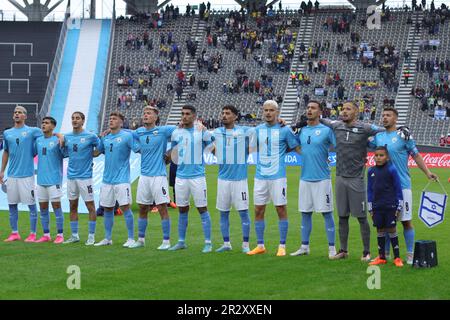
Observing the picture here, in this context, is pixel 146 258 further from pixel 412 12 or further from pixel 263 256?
pixel 412 12

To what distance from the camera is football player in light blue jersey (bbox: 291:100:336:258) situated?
13.3 meters

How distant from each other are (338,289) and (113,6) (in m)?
52.0

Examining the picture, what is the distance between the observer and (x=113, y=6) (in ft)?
198

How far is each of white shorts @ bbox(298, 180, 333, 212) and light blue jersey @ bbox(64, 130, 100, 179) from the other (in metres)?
3.83

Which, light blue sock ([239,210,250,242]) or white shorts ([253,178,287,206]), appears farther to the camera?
light blue sock ([239,210,250,242])

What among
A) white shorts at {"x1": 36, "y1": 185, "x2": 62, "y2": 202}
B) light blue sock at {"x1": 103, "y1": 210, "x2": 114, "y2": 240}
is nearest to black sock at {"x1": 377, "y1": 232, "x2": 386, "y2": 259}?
light blue sock at {"x1": 103, "y1": 210, "x2": 114, "y2": 240}

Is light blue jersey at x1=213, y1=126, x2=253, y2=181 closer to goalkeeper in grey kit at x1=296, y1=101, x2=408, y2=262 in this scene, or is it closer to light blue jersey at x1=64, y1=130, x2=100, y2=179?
goalkeeper in grey kit at x1=296, y1=101, x2=408, y2=262

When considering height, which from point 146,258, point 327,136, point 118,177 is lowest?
point 146,258

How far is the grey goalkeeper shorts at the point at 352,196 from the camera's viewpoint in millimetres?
12930

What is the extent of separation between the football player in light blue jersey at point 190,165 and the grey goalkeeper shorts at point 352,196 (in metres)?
2.32

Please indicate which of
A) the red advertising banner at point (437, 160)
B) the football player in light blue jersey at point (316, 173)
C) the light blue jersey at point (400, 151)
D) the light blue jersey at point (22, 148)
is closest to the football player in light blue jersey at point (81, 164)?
the light blue jersey at point (22, 148)

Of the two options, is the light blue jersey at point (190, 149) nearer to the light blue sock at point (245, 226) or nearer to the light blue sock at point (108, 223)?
the light blue sock at point (245, 226)

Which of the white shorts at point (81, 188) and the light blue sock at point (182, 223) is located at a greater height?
the white shorts at point (81, 188)
